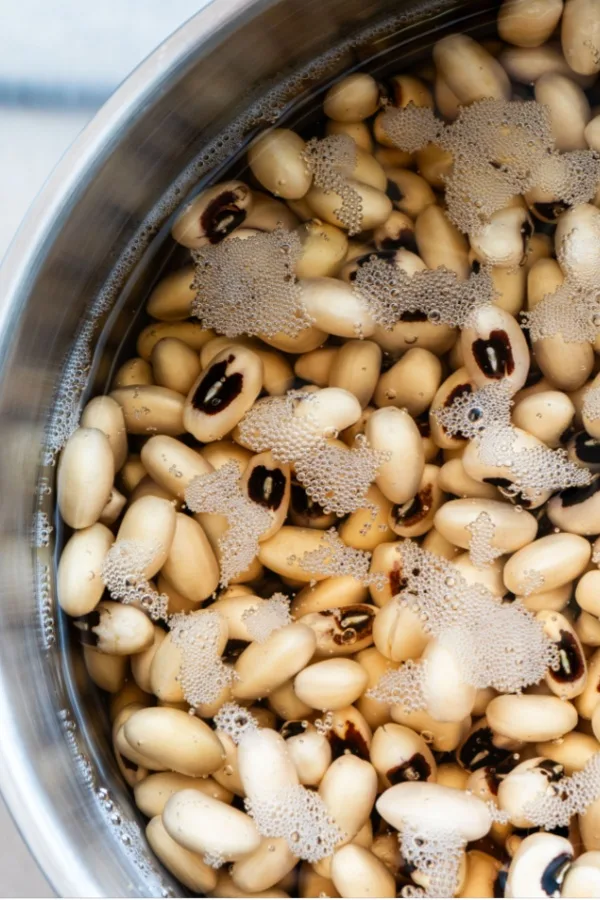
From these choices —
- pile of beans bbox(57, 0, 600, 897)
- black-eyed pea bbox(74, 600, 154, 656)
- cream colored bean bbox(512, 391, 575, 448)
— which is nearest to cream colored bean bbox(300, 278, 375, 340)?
pile of beans bbox(57, 0, 600, 897)

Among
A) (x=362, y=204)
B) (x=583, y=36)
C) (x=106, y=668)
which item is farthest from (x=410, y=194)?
(x=106, y=668)

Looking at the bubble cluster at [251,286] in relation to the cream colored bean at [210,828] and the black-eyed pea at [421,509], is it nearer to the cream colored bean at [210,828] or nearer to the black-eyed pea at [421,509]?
the black-eyed pea at [421,509]

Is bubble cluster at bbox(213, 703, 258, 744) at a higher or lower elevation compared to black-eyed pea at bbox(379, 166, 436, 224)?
lower

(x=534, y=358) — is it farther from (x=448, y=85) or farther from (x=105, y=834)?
(x=105, y=834)

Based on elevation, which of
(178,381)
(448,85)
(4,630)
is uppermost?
(448,85)

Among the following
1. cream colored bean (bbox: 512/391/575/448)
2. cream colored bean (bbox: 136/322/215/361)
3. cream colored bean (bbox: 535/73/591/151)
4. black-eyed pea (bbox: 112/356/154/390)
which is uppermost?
cream colored bean (bbox: 535/73/591/151)

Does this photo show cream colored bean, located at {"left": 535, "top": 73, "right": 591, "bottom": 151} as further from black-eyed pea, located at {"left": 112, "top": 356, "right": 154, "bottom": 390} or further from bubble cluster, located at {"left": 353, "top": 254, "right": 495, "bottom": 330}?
black-eyed pea, located at {"left": 112, "top": 356, "right": 154, "bottom": 390}

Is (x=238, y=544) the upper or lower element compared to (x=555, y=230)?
lower

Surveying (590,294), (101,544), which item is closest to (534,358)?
(590,294)
